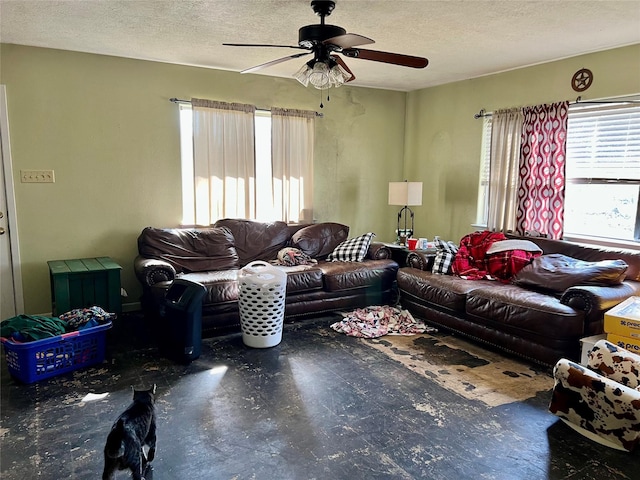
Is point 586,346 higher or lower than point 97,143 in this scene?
lower

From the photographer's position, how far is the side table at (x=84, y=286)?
347 cm

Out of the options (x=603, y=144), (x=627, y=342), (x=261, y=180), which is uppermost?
(x=603, y=144)

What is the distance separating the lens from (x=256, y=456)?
213cm

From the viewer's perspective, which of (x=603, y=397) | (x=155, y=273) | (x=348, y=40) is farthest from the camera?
(x=155, y=273)

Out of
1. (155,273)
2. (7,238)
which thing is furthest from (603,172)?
(7,238)

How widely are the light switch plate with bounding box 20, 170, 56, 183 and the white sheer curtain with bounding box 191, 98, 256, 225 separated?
1.27 m

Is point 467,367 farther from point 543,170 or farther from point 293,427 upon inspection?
Answer: point 543,170

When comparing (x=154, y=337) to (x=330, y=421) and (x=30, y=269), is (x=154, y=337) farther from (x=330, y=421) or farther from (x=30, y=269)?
(x=330, y=421)

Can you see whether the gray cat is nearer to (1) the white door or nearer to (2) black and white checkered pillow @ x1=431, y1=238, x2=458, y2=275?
(1) the white door

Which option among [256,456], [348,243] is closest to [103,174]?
[348,243]

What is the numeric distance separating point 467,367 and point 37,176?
12.8ft

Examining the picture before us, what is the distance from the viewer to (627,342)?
2783 millimetres

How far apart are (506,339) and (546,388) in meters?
0.52

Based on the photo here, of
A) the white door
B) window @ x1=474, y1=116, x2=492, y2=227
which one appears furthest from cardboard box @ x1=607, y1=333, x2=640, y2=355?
the white door
